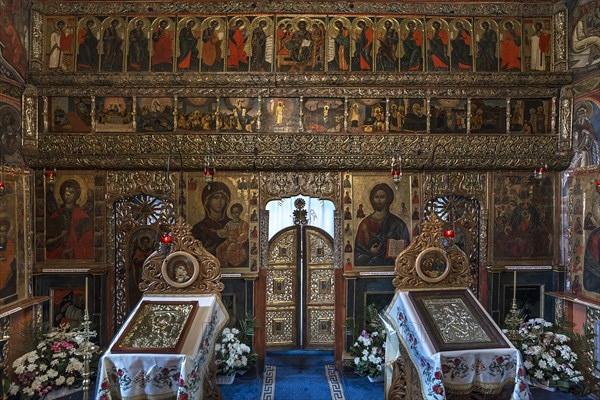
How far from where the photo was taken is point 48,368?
22.4ft

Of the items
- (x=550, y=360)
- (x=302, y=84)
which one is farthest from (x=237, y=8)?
(x=550, y=360)

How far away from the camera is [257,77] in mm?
7781

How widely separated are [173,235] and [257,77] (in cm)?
368

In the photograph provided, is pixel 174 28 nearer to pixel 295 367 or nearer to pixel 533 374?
pixel 295 367

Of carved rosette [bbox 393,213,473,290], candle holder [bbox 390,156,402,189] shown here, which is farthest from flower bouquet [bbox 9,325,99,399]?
candle holder [bbox 390,156,402,189]

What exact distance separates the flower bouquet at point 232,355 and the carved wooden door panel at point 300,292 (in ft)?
4.44

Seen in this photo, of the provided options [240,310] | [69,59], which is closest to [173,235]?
[240,310]

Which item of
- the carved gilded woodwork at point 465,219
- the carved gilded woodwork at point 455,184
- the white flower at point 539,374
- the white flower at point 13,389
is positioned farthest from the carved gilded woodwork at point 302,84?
the white flower at point 13,389

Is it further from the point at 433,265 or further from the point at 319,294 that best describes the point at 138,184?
the point at 433,265

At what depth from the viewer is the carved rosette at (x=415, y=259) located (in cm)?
556

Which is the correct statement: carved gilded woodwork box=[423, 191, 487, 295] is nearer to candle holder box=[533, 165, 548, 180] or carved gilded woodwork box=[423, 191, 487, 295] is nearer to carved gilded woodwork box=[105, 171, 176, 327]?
candle holder box=[533, 165, 548, 180]

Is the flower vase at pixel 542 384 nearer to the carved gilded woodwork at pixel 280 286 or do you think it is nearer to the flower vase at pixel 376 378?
the flower vase at pixel 376 378

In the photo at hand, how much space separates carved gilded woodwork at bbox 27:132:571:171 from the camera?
7754 millimetres

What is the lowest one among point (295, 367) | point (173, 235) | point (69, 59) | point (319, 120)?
point (295, 367)
